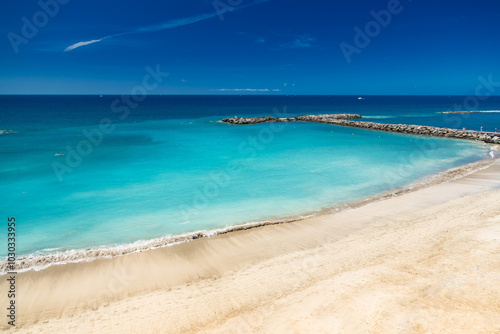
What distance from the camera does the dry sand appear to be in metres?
6.04

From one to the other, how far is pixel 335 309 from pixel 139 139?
107 feet

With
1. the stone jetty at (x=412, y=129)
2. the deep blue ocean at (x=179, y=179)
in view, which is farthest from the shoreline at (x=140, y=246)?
the stone jetty at (x=412, y=129)

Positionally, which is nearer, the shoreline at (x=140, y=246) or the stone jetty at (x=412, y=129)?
the shoreline at (x=140, y=246)

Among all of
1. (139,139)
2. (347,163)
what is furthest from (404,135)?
(139,139)

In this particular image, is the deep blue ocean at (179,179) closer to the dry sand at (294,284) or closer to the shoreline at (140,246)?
the shoreline at (140,246)

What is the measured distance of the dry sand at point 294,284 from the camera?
604cm

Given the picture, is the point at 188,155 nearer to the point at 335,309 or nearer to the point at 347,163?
the point at 347,163

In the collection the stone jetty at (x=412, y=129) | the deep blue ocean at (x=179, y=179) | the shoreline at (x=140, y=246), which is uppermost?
the stone jetty at (x=412, y=129)

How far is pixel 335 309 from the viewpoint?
20.5 feet

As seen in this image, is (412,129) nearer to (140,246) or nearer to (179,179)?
(179,179)

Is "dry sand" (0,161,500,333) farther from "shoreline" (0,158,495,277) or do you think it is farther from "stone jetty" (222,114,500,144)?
"stone jetty" (222,114,500,144)

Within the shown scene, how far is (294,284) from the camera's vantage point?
7453mm

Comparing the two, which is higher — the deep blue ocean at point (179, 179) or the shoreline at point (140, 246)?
the deep blue ocean at point (179, 179)

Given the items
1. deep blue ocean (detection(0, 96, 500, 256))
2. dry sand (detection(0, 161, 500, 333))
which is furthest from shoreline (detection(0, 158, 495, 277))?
deep blue ocean (detection(0, 96, 500, 256))
